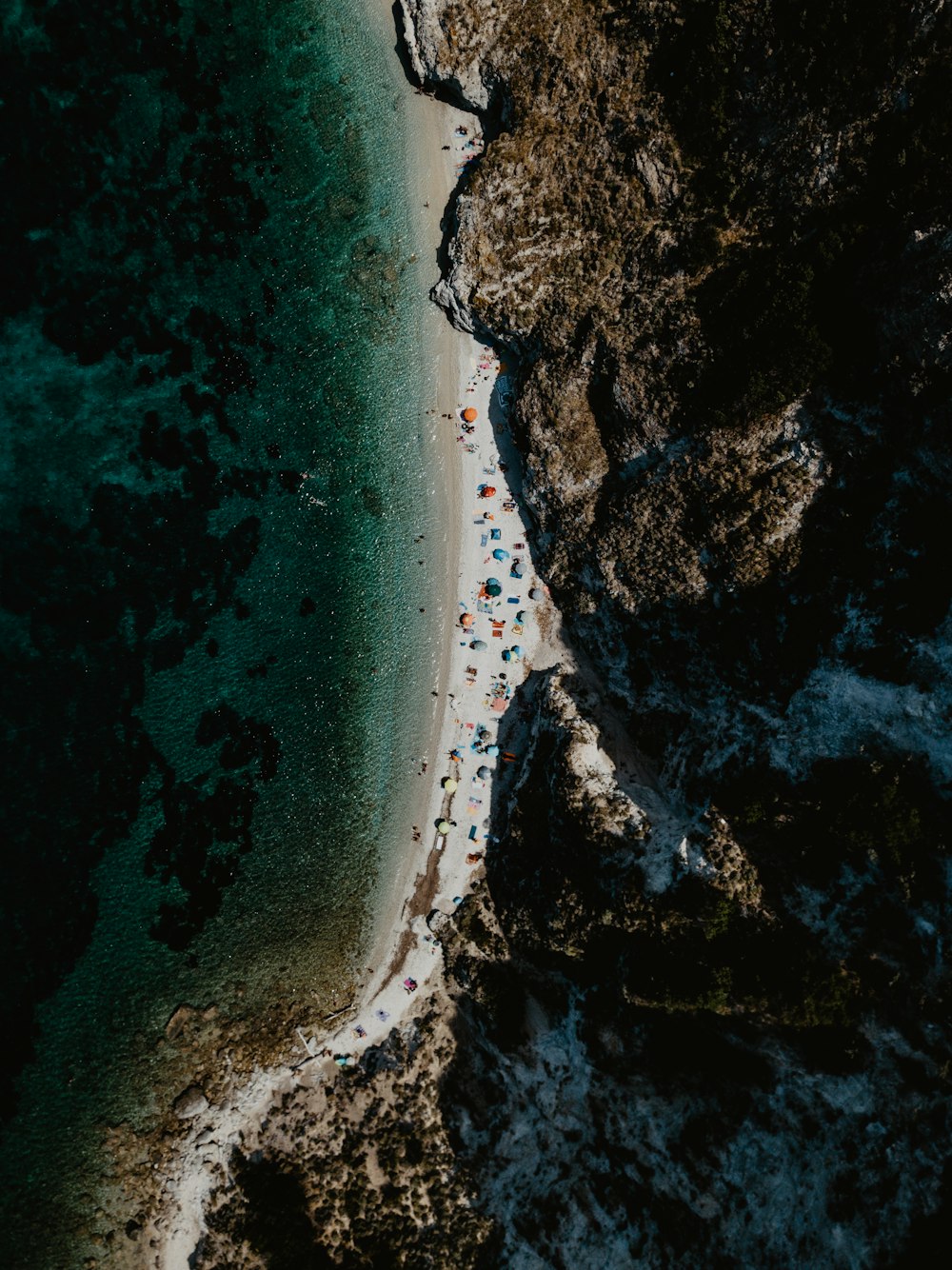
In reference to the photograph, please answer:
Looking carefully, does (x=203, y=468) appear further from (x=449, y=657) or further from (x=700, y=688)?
(x=700, y=688)

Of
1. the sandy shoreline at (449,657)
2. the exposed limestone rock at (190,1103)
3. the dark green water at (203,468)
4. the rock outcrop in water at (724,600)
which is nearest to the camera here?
the rock outcrop in water at (724,600)

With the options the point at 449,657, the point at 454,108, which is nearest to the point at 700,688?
the point at 449,657

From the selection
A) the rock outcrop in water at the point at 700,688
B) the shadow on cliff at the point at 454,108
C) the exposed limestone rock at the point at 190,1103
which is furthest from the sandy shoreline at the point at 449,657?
the exposed limestone rock at the point at 190,1103

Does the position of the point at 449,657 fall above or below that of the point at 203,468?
below

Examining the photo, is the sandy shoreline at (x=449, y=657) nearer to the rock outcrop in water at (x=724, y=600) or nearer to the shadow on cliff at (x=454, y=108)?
the shadow on cliff at (x=454, y=108)

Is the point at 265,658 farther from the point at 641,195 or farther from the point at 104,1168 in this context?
the point at 641,195

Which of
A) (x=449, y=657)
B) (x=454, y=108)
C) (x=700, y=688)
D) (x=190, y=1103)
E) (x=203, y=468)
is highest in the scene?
(x=454, y=108)

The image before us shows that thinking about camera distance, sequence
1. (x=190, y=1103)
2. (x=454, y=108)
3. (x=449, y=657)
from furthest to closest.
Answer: (x=449, y=657)
(x=454, y=108)
(x=190, y=1103)
